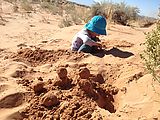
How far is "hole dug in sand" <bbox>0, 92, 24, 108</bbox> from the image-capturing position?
380 cm

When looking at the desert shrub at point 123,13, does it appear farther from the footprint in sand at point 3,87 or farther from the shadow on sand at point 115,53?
the footprint in sand at point 3,87

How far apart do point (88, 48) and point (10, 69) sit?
67.0 inches

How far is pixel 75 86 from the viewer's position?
4.20 metres

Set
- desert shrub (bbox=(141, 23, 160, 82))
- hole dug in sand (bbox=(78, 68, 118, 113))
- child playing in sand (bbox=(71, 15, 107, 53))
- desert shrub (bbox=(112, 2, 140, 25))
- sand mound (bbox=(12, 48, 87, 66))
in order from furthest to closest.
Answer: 1. desert shrub (bbox=(112, 2, 140, 25))
2. child playing in sand (bbox=(71, 15, 107, 53))
3. sand mound (bbox=(12, 48, 87, 66))
4. hole dug in sand (bbox=(78, 68, 118, 113))
5. desert shrub (bbox=(141, 23, 160, 82))


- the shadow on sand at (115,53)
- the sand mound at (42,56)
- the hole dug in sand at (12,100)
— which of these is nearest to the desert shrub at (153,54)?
the hole dug in sand at (12,100)

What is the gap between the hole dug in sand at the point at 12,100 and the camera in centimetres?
380

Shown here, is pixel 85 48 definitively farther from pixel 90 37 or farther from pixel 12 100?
pixel 12 100

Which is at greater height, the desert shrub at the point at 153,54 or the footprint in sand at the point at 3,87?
the desert shrub at the point at 153,54

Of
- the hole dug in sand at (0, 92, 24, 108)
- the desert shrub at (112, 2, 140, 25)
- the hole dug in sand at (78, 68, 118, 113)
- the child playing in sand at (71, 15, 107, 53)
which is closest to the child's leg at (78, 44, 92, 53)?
the child playing in sand at (71, 15, 107, 53)

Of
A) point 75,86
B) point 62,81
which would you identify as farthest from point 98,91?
point 62,81

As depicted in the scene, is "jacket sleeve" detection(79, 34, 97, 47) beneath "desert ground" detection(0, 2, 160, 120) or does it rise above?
above

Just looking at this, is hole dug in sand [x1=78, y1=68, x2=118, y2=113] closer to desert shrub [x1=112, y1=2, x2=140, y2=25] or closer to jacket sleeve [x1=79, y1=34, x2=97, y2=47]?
jacket sleeve [x1=79, y1=34, x2=97, y2=47]

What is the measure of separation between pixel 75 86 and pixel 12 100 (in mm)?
851

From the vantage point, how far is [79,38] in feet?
20.4
